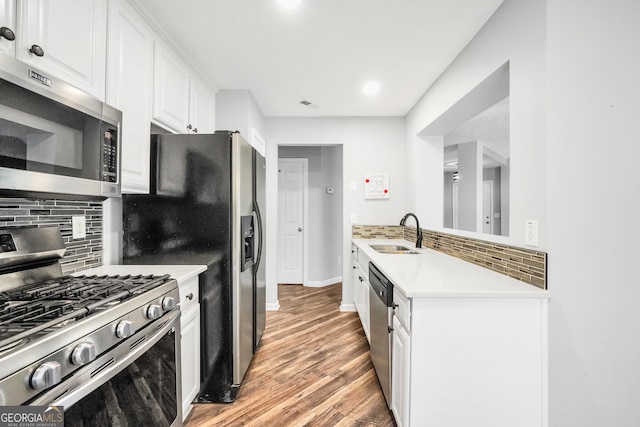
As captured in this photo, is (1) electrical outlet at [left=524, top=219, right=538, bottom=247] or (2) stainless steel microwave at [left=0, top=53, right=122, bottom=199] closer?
(2) stainless steel microwave at [left=0, top=53, right=122, bottom=199]

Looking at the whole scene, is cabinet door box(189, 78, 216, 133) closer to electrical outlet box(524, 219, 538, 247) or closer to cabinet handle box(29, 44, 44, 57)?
cabinet handle box(29, 44, 44, 57)

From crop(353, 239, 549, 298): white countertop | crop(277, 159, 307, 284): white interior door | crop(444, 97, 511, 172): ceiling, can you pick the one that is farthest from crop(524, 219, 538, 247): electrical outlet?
crop(277, 159, 307, 284): white interior door

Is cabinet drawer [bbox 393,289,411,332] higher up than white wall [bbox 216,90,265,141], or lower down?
lower down

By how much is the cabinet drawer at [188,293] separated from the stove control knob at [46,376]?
74 cm

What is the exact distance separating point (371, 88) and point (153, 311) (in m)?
2.47

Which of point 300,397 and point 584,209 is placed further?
point 300,397

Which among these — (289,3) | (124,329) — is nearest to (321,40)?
(289,3)

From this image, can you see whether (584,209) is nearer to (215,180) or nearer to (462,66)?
(462,66)

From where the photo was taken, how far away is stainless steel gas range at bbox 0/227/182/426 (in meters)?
0.70

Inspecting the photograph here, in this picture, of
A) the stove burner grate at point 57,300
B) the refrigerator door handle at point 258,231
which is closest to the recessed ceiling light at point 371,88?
the refrigerator door handle at point 258,231

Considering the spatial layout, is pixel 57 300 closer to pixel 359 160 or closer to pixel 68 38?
pixel 68 38

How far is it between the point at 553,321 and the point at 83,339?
5.88 feet

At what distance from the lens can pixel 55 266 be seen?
4.33 feet

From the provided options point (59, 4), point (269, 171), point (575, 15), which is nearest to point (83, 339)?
point (59, 4)
